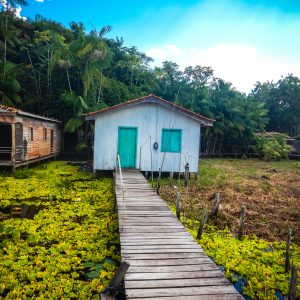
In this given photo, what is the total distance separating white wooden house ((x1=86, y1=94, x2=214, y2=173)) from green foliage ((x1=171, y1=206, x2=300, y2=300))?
7060 mm

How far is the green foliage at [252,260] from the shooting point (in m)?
4.88

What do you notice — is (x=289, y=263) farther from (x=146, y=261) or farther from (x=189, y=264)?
(x=146, y=261)

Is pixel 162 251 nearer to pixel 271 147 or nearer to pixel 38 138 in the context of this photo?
pixel 38 138

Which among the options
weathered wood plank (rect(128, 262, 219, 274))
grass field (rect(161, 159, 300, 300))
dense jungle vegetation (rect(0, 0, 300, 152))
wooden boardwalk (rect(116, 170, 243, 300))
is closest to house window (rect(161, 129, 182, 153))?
grass field (rect(161, 159, 300, 300))

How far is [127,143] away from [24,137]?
245 inches

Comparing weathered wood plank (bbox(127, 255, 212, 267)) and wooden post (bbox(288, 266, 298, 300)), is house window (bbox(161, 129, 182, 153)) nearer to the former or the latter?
weathered wood plank (bbox(127, 255, 212, 267))

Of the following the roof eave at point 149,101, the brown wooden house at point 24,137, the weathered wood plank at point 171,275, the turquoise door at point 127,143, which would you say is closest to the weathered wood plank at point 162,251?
the weathered wood plank at point 171,275

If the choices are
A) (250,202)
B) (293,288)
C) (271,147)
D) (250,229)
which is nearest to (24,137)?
(250,202)

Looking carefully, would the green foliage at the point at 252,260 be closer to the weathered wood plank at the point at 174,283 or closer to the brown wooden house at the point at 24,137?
the weathered wood plank at the point at 174,283

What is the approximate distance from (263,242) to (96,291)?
441 cm

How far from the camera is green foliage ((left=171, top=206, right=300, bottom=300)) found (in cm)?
488

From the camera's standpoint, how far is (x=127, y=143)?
46.3ft

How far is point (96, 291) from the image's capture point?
462 centimetres

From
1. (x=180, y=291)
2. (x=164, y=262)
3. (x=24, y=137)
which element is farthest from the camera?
(x=24, y=137)
